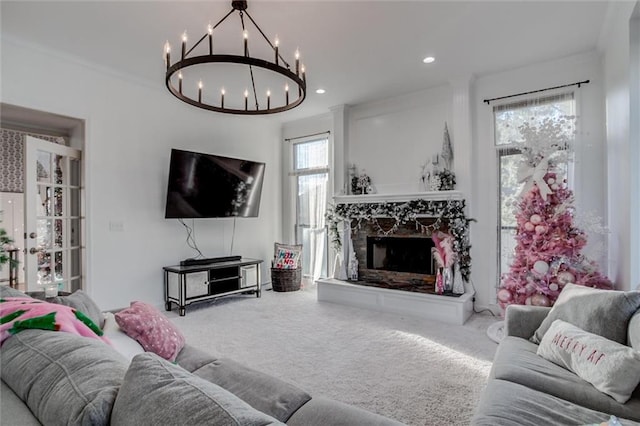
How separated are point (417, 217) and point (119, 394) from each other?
422 centimetres

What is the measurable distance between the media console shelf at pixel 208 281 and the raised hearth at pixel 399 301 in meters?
1.10

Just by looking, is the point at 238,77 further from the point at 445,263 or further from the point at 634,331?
the point at 634,331

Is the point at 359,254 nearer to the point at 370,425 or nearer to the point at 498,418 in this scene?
the point at 498,418

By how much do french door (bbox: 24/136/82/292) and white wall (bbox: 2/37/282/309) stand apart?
11.4 inches

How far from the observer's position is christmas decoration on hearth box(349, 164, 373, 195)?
5.16 metres

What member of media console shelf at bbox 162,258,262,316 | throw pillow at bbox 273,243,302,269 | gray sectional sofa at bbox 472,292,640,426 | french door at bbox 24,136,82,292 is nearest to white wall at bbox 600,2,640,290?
gray sectional sofa at bbox 472,292,640,426

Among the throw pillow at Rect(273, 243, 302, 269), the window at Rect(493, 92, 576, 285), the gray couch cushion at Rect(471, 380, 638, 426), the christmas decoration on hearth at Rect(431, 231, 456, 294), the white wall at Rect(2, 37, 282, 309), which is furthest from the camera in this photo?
the throw pillow at Rect(273, 243, 302, 269)

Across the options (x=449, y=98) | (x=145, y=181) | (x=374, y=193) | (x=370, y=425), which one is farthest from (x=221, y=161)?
(x=370, y=425)

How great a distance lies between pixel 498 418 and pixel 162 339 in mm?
1701

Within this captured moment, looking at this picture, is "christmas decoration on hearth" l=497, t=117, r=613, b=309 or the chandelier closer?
the chandelier

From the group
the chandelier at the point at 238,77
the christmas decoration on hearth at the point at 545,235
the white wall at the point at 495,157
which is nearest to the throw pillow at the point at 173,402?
the chandelier at the point at 238,77

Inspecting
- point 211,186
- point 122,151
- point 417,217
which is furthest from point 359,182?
point 122,151

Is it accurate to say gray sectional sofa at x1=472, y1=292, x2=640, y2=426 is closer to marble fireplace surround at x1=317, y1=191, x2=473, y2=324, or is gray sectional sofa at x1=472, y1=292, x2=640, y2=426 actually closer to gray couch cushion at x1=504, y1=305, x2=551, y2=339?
gray couch cushion at x1=504, y1=305, x2=551, y2=339

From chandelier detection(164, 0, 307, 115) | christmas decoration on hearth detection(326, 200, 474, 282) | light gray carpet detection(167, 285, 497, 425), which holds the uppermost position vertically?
chandelier detection(164, 0, 307, 115)
